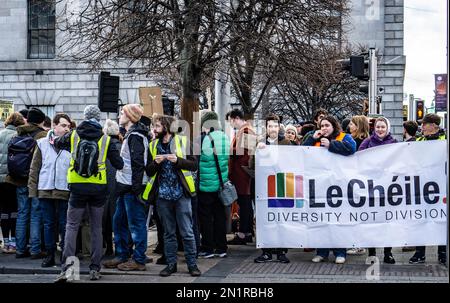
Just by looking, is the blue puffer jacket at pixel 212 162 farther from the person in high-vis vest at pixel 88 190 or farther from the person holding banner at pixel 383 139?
the person holding banner at pixel 383 139

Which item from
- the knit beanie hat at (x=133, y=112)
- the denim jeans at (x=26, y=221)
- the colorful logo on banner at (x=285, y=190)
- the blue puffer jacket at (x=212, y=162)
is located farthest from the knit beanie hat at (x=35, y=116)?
the colorful logo on banner at (x=285, y=190)

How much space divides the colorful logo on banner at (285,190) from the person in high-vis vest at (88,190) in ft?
7.43

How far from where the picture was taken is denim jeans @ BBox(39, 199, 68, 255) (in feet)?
34.1

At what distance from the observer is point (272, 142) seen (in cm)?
1147

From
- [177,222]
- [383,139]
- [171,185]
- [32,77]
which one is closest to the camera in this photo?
[171,185]

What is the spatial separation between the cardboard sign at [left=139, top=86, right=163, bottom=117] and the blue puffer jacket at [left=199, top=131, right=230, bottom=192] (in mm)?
2655

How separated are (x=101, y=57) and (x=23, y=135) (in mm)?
3624

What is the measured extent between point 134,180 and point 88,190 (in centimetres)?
76

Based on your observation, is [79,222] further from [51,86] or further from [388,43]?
[388,43]

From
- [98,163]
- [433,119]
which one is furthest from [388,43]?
[98,163]

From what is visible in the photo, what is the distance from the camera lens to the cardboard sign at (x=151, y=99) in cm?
1351

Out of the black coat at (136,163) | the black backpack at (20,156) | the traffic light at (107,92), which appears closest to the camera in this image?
the black coat at (136,163)

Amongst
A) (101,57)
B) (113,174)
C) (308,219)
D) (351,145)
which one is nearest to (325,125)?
(351,145)

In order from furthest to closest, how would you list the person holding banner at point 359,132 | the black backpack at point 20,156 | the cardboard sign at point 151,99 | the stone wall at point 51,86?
the stone wall at point 51,86, the cardboard sign at point 151,99, the person holding banner at point 359,132, the black backpack at point 20,156
